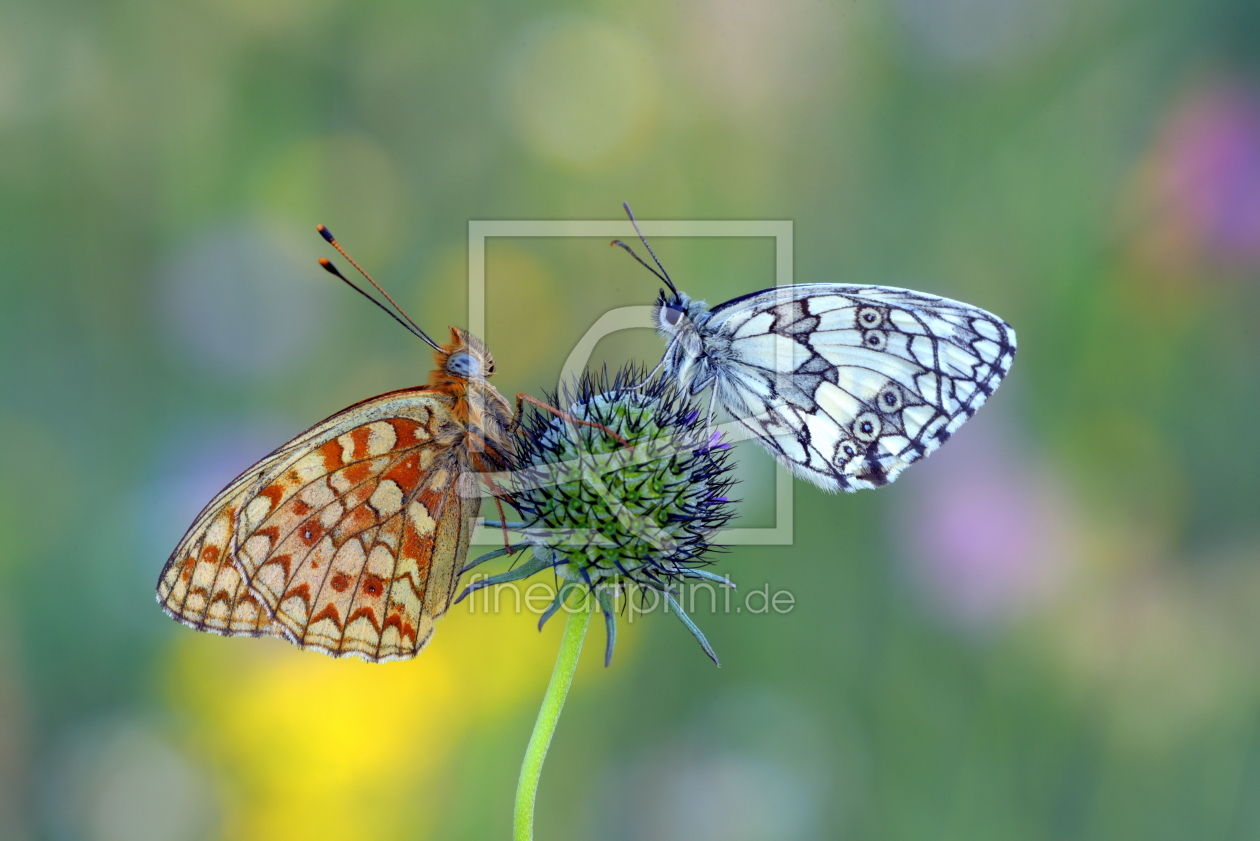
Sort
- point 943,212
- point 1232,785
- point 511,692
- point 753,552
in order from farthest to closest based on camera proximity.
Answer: point 943,212
point 753,552
point 511,692
point 1232,785

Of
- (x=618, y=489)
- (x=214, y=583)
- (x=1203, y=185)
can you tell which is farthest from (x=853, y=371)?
(x=1203, y=185)

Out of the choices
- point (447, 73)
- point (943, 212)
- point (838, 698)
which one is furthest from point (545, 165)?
point (838, 698)

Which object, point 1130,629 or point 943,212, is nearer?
point 1130,629

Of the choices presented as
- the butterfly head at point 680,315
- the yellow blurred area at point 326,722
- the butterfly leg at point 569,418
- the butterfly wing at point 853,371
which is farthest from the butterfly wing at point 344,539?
the yellow blurred area at point 326,722

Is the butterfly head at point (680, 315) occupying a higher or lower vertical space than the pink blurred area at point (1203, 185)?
lower

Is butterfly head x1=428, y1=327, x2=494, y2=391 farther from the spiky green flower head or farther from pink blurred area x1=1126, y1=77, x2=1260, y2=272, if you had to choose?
pink blurred area x1=1126, y1=77, x2=1260, y2=272

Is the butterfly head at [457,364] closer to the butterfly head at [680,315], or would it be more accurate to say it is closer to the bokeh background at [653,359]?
the butterfly head at [680,315]

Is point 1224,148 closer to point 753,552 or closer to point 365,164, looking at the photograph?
point 753,552

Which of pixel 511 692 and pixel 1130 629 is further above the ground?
pixel 1130 629
